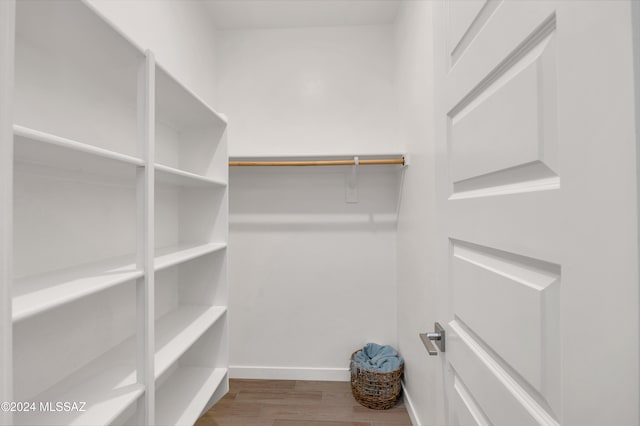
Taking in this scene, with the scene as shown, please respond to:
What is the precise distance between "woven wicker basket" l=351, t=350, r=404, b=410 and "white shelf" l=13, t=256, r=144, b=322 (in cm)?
153

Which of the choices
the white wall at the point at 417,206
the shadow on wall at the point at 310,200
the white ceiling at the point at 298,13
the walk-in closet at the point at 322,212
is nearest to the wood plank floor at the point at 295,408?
the walk-in closet at the point at 322,212

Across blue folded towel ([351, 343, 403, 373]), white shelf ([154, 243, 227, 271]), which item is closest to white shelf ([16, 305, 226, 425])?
white shelf ([154, 243, 227, 271])

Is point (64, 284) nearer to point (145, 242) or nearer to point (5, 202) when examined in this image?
point (145, 242)

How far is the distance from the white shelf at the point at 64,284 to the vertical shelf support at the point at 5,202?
49mm

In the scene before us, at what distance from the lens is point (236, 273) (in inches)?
99.4

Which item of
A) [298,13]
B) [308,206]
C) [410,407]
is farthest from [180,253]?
[298,13]

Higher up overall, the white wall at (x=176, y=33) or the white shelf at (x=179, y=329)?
the white wall at (x=176, y=33)

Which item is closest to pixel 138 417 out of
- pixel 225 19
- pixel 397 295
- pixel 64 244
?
pixel 64 244

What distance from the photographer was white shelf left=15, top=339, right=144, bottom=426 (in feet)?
3.01

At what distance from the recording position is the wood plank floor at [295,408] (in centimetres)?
194

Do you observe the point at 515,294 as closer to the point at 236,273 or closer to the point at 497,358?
the point at 497,358

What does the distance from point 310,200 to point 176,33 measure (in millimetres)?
1309

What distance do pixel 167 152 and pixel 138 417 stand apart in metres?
1.23

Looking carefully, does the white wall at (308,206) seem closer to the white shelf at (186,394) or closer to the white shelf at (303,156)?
the white shelf at (303,156)
